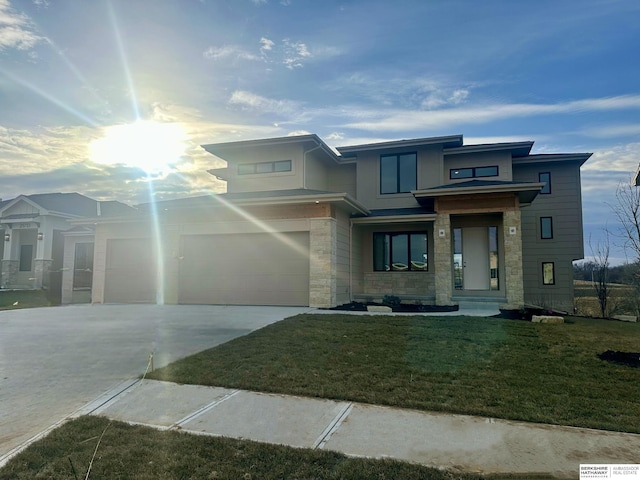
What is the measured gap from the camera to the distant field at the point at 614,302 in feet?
54.5

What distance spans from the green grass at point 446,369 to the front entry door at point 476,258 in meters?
6.51

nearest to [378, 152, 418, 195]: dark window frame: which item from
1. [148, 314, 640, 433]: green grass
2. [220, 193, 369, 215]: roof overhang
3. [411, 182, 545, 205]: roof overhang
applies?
[411, 182, 545, 205]: roof overhang

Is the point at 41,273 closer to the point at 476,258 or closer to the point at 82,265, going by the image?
the point at 82,265

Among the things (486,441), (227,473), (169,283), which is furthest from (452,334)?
(169,283)

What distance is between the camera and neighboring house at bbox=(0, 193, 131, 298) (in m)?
23.7

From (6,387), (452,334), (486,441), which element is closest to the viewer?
(486,441)

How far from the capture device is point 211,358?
6355 millimetres

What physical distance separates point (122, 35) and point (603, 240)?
1923 centimetres

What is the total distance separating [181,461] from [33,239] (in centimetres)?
2818

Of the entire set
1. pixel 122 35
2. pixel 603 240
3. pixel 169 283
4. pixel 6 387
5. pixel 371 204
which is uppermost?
pixel 122 35

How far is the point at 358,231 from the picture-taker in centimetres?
1655

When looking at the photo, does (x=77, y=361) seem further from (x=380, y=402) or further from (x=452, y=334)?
(x=452, y=334)

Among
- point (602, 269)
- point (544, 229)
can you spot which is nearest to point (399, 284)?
point (544, 229)

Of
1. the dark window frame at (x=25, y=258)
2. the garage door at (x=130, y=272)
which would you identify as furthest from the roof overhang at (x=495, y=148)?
the dark window frame at (x=25, y=258)
